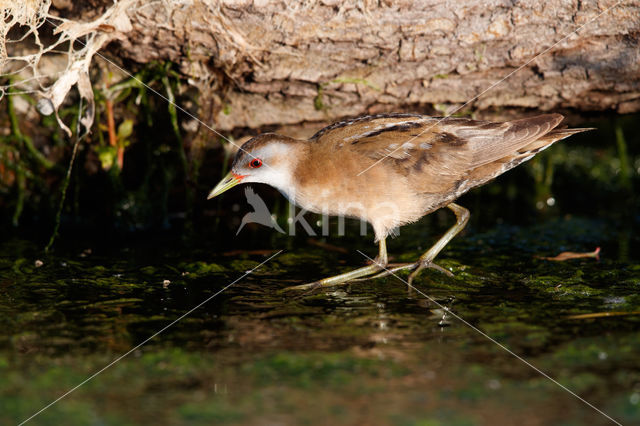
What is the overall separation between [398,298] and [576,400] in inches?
53.8

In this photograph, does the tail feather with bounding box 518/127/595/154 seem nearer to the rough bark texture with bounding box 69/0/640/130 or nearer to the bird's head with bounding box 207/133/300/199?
the rough bark texture with bounding box 69/0/640/130

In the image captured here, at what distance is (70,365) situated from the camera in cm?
275

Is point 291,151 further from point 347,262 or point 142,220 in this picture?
point 142,220

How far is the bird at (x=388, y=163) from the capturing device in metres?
4.08

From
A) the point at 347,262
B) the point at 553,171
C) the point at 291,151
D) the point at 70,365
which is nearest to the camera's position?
the point at 70,365

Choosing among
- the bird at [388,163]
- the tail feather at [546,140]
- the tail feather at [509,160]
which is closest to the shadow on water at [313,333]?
the bird at [388,163]

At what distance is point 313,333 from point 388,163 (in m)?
1.35

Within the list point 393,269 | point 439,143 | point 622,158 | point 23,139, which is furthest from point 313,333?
point 622,158

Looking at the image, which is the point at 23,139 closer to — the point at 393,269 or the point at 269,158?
the point at 269,158

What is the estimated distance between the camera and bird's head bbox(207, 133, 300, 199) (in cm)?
423

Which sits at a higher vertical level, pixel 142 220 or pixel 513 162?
pixel 513 162

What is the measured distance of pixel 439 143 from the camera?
4160mm

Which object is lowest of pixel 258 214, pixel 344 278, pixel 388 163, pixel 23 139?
pixel 344 278

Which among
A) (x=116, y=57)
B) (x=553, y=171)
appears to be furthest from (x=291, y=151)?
(x=553, y=171)
